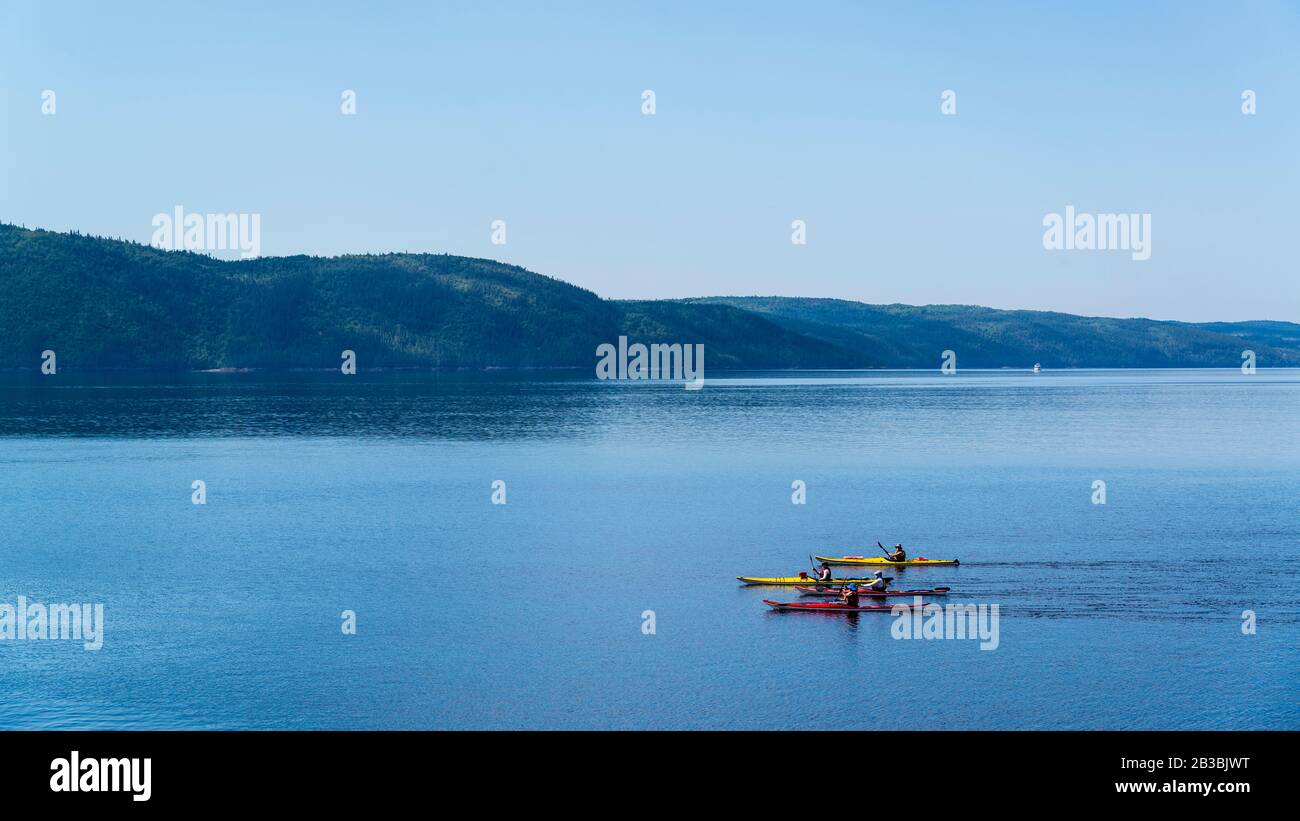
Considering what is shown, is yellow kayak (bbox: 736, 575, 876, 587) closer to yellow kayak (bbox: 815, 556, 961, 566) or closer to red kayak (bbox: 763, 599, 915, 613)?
red kayak (bbox: 763, 599, 915, 613)

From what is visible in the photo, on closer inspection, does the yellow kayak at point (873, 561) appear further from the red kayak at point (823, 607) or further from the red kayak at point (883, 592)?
the red kayak at point (823, 607)

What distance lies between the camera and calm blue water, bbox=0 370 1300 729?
39.4m

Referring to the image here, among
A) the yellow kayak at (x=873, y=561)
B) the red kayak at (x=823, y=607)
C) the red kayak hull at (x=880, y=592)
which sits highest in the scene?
the yellow kayak at (x=873, y=561)

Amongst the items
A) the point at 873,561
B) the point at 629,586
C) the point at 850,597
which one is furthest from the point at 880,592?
the point at 629,586

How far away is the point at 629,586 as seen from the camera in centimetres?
5778

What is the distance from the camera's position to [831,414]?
647ft

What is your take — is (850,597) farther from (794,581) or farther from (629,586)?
(629,586)

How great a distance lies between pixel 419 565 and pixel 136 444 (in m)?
84.2

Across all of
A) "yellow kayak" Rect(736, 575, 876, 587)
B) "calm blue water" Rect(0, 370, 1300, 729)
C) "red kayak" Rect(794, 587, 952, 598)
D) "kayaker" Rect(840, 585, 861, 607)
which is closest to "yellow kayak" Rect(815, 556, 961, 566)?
"calm blue water" Rect(0, 370, 1300, 729)

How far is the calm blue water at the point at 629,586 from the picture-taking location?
39.4 meters

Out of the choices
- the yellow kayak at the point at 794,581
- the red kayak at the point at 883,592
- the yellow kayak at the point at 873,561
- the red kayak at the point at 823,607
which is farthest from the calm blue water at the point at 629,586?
the red kayak at the point at 883,592

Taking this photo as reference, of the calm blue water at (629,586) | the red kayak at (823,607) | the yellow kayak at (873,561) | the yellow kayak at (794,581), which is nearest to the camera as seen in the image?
the calm blue water at (629,586)
